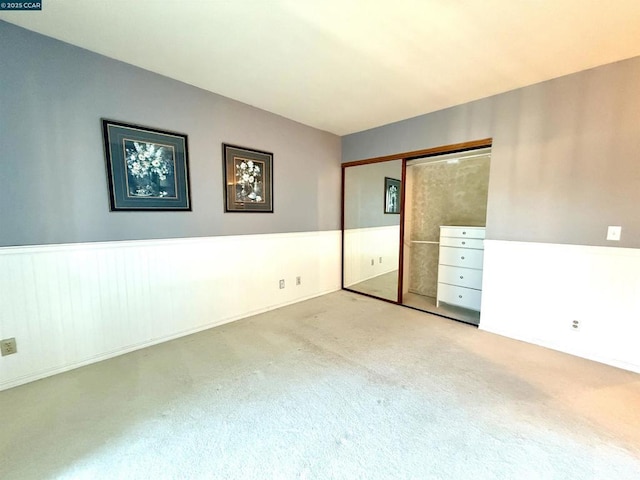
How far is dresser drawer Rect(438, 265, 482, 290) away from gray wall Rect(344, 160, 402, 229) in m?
1.01

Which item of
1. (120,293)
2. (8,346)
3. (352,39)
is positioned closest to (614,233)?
(352,39)

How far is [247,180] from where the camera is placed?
3102 millimetres

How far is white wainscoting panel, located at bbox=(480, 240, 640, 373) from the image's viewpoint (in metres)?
2.17

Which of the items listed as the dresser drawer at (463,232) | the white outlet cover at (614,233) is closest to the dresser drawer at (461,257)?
the dresser drawer at (463,232)

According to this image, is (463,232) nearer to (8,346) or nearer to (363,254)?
(363,254)

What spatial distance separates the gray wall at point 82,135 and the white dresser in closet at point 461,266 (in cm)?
258

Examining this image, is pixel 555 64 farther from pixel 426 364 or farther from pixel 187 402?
pixel 187 402

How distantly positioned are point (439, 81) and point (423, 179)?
1613 mm

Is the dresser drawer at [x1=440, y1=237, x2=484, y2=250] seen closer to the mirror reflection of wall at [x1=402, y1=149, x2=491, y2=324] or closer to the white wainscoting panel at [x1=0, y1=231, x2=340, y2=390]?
the mirror reflection of wall at [x1=402, y1=149, x2=491, y2=324]

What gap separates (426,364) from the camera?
2.21m

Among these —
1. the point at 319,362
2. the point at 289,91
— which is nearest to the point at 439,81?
the point at 289,91

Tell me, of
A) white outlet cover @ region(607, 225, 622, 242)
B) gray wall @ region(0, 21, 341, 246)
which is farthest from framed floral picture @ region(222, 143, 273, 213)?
white outlet cover @ region(607, 225, 622, 242)

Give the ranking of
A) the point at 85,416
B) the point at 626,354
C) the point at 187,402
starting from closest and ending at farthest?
1. the point at 85,416
2. the point at 187,402
3. the point at 626,354

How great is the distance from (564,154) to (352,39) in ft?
6.89
